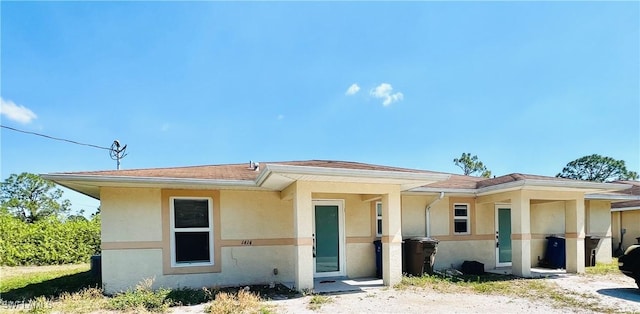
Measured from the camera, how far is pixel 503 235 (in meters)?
11.5

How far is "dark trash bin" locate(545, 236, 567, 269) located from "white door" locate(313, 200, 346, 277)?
22.6ft

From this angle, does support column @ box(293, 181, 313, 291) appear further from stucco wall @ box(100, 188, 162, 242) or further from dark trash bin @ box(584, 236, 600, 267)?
dark trash bin @ box(584, 236, 600, 267)

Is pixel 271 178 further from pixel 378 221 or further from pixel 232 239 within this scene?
pixel 378 221

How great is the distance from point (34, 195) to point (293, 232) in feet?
137

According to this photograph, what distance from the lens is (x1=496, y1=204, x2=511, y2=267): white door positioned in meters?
11.4

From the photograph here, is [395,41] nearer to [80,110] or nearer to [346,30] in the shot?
[346,30]

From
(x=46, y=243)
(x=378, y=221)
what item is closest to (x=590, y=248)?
(x=378, y=221)

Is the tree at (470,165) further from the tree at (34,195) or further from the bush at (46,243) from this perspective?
the tree at (34,195)

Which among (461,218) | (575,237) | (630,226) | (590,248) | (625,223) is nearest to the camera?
(575,237)

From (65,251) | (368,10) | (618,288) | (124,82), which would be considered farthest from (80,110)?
(618,288)

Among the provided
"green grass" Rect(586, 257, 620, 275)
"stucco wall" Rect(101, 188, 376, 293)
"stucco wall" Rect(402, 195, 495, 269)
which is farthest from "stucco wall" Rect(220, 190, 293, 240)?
"green grass" Rect(586, 257, 620, 275)

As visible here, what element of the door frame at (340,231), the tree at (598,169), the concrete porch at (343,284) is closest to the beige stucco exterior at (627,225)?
the concrete porch at (343,284)

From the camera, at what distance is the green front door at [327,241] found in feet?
31.4

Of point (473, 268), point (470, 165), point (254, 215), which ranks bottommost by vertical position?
point (473, 268)
